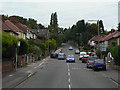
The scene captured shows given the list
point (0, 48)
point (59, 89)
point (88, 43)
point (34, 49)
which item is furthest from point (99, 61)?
point (88, 43)

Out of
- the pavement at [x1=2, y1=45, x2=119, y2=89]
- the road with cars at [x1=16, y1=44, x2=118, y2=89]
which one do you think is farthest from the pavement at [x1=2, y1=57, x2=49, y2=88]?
the road with cars at [x1=16, y1=44, x2=118, y2=89]

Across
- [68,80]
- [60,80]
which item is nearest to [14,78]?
[60,80]

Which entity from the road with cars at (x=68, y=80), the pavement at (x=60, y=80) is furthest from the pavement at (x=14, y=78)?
the road with cars at (x=68, y=80)

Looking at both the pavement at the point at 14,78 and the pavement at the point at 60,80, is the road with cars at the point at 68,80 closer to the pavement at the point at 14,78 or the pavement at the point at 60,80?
the pavement at the point at 60,80

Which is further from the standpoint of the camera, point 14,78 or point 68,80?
point 14,78

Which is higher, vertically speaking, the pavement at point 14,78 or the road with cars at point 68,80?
the pavement at point 14,78

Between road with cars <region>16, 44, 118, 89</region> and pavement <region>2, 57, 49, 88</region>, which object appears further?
pavement <region>2, 57, 49, 88</region>

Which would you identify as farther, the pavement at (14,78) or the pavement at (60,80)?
the pavement at (14,78)

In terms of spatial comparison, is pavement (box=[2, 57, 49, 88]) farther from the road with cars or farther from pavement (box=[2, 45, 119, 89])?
the road with cars

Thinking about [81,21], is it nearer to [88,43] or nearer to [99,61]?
[88,43]

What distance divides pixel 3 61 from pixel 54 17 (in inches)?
4417

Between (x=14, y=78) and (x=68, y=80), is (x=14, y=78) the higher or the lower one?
the higher one

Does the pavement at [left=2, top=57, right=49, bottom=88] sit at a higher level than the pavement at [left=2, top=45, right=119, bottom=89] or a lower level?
higher

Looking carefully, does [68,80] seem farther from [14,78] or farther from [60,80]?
[14,78]
